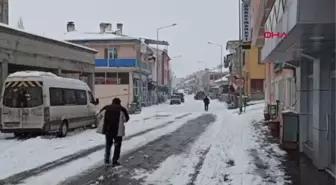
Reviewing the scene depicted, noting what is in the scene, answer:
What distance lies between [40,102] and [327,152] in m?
11.3

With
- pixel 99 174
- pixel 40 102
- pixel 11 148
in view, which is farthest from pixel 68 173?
pixel 40 102

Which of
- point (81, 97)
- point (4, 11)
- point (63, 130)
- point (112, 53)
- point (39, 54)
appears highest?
point (4, 11)

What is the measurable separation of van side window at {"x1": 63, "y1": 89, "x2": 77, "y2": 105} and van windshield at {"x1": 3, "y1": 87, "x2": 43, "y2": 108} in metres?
2.04

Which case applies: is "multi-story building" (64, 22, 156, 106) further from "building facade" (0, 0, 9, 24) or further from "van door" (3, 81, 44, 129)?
"van door" (3, 81, 44, 129)

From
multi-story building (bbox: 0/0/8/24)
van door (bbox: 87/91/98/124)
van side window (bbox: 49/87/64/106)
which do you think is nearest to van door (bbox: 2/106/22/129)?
van side window (bbox: 49/87/64/106)

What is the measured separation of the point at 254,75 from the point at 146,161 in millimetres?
47661

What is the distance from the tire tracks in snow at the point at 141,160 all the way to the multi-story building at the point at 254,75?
37.8 meters

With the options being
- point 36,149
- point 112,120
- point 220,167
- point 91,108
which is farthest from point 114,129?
point 91,108

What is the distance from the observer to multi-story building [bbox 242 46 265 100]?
194 feet

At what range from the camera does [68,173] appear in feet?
38.7

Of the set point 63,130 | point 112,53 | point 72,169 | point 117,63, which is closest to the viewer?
point 72,169

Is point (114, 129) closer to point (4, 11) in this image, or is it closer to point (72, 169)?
point (72, 169)

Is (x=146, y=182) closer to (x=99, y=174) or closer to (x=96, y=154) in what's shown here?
(x=99, y=174)

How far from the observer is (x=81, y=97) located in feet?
80.1
